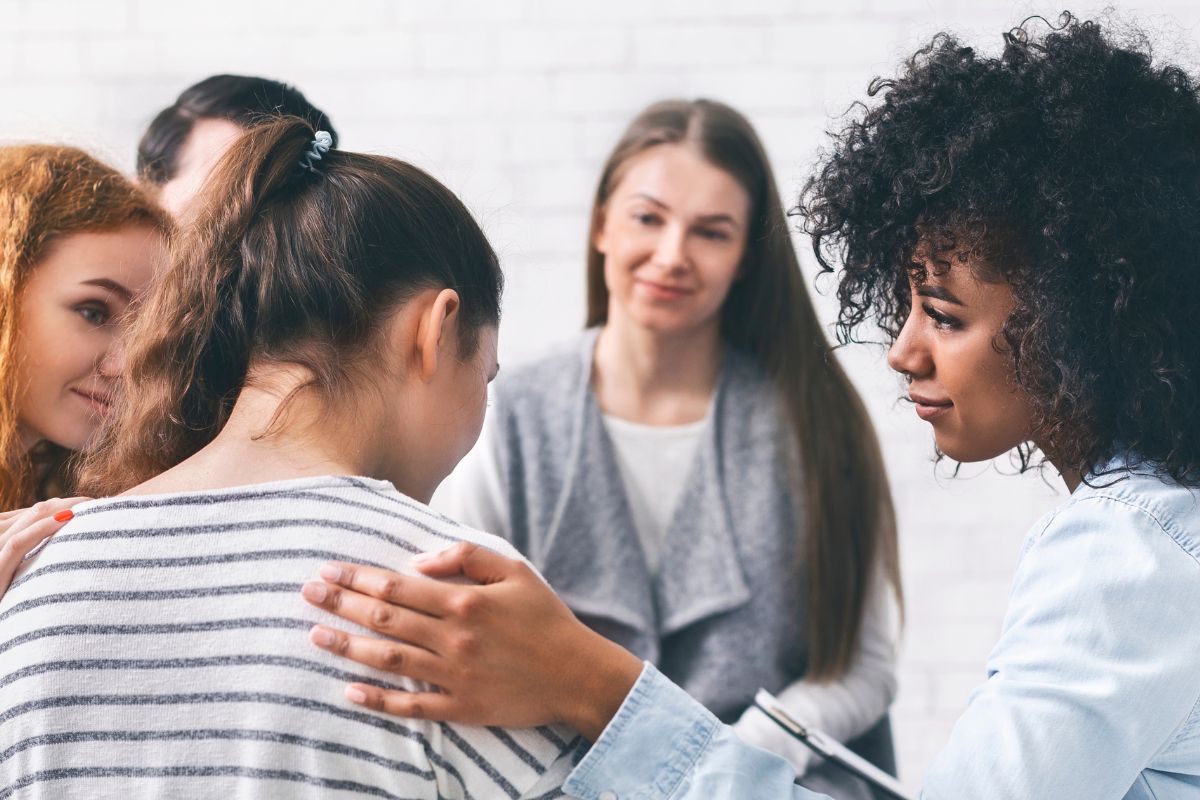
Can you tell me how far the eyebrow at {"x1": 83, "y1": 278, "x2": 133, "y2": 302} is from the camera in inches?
45.7

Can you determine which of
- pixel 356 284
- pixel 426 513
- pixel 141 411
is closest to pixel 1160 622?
pixel 426 513

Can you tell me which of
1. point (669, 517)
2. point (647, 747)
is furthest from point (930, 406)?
point (669, 517)

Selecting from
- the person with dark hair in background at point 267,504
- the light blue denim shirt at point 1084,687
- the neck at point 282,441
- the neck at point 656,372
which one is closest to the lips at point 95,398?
the person with dark hair in background at point 267,504

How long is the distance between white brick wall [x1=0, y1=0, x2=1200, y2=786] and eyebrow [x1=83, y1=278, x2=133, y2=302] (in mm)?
1228

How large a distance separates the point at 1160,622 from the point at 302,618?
60 centimetres

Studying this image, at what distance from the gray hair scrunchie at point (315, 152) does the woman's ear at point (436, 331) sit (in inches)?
→ 5.6

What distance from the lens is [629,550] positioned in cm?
177

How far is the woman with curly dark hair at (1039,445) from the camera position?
84cm

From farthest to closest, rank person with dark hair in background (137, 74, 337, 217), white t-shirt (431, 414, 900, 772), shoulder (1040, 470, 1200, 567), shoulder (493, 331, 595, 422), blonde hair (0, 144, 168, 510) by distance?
shoulder (493, 331, 595, 422), white t-shirt (431, 414, 900, 772), person with dark hair in background (137, 74, 337, 217), blonde hair (0, 144, 168, 510), shoulder (1040, 470, 1200, 567)

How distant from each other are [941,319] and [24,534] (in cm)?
73

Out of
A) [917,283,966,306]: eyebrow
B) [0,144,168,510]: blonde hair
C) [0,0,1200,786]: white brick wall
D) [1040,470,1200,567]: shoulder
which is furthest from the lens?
[0,0,1200,786]: white brick wall

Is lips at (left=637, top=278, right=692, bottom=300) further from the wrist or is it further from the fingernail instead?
the fingernail

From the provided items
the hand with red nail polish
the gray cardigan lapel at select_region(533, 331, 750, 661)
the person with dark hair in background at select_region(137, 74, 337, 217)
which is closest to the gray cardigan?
the gray cardigan lapel at select_region(533, 331, 750, 661)

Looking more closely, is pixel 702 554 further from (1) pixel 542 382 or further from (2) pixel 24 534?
(2) pixel 24 534
